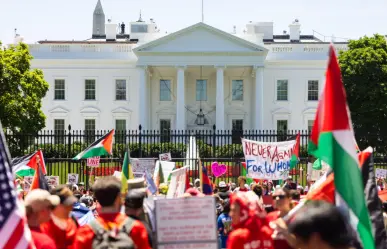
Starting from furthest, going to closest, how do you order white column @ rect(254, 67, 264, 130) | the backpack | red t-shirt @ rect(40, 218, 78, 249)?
white column @ rect(254, 67, 264, 130) → red t-shirt @ rect(40, 218, 78, 249) → the backpack

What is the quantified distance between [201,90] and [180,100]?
4.04 meters

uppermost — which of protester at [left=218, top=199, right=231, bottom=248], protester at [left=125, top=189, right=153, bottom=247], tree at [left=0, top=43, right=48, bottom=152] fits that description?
tree at [left=0, top=43, right=48, bottom=152]

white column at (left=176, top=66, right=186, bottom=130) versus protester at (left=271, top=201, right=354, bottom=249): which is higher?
white column at (left=176, top=66, right=186, bottom=130)

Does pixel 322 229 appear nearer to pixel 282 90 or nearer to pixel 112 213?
pixel 112 213

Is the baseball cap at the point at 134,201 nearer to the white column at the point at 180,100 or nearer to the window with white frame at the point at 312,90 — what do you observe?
the white column at the point at 180,100

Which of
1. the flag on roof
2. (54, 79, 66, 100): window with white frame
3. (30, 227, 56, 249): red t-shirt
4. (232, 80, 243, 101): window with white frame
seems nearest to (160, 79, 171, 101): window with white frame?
(232, 80, 243, 101): window with white frame

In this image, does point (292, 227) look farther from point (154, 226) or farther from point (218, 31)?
point (218, 31)

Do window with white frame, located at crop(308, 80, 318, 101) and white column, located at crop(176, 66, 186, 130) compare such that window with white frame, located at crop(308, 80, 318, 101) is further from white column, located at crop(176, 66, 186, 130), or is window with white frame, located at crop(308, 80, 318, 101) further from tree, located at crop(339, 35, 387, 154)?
tree, located at crop(339, 35, 387, 154)

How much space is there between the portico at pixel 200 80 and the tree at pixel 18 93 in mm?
18201

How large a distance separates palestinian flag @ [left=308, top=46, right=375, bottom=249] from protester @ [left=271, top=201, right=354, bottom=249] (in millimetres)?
1240

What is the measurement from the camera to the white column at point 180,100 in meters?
52.2

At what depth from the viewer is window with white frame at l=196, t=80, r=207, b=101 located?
55625 millimetres

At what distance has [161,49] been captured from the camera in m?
52.4

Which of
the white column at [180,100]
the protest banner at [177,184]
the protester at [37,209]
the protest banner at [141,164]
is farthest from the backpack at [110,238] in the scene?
the white column at [180,100]
